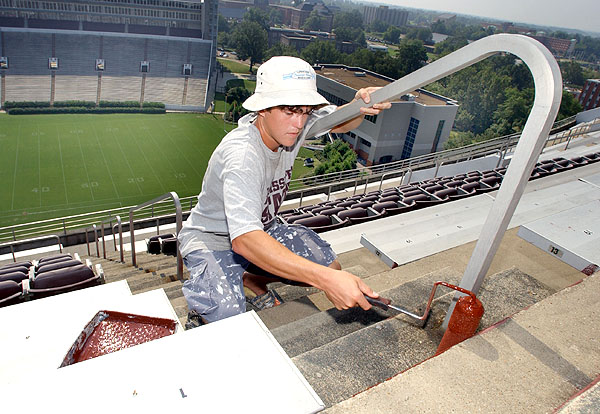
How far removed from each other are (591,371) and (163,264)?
389cm

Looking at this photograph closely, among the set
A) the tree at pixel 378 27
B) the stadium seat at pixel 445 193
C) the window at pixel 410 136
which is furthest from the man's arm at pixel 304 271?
the tree at pixel 378 27

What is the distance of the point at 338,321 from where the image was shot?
6.13 feet

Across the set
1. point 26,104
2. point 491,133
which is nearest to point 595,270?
point 491,133

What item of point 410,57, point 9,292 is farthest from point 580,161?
point 410,57

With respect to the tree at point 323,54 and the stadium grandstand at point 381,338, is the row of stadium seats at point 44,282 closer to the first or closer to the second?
the stadium grandstand at point 381,338

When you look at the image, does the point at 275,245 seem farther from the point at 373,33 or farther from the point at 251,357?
the point at 373,33

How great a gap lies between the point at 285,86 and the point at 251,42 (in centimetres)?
4198

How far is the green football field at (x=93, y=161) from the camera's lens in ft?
48.9

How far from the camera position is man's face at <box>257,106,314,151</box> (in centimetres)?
137

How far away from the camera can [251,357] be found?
98 cm

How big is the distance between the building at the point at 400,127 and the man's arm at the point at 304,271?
1818cm

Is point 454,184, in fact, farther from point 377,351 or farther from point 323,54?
point 323,54

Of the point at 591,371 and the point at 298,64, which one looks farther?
the point at 591,371

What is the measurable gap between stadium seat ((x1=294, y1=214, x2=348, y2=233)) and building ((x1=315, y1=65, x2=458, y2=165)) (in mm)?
15045
